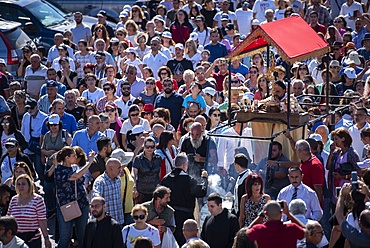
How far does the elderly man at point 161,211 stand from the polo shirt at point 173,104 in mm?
5030

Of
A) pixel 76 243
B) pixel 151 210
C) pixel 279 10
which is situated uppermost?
pixel 279 10

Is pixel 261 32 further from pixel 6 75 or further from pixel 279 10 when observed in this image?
pixel 279 10

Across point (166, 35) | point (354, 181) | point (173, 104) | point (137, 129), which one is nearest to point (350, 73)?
point (173, 104)

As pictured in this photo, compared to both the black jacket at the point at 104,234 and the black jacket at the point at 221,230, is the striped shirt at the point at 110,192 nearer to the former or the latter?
the black jacket at the point at 104,234

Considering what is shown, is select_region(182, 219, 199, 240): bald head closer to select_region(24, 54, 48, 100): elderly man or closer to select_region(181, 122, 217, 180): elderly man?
select_region(181, 122, 217, 180): elderly man

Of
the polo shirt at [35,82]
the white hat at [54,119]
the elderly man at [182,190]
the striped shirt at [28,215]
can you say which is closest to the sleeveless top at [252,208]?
the elderly man at [182,190]

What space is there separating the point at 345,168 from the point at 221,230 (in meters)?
2.29

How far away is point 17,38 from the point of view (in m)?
22.5

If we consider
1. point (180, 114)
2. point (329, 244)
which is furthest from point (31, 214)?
point (180, 114)

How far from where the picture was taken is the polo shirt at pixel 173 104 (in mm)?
17688

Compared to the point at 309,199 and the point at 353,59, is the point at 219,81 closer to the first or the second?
the point at 353,59

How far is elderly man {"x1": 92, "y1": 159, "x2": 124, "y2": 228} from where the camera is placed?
1342 cm

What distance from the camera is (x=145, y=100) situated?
60.0 feet

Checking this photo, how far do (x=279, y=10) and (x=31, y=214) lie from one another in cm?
1213
